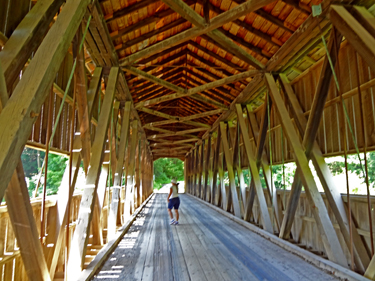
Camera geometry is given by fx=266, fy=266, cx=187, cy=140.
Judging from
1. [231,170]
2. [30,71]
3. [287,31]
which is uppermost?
[287,31]

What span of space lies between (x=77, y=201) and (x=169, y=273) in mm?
2458

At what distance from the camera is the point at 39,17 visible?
2264 millimetres

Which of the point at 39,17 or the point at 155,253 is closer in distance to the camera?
the point at 39,17

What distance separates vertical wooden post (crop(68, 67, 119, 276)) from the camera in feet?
9.73

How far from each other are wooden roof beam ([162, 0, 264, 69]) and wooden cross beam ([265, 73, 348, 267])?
103 centimetres

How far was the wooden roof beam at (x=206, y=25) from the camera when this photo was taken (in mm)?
3857

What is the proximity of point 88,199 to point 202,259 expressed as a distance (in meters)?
1.74

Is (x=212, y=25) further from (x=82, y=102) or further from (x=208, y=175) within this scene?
(x=208, y=175)

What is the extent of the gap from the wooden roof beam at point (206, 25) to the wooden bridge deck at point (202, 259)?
11.2 feet

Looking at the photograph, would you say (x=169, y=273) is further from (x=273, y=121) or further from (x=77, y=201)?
(x=273, y=121)

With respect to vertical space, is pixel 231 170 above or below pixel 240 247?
above

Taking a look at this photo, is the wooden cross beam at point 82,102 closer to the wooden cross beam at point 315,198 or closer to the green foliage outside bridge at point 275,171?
the wooden cross beam at point 315,198

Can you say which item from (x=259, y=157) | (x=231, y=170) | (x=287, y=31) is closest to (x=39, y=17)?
(x=287, y=31)

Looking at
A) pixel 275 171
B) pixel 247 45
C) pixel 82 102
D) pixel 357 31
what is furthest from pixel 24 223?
pixel 275 171
